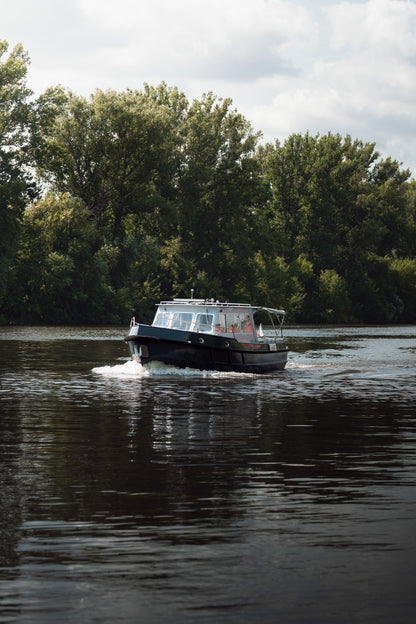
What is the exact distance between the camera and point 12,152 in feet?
306

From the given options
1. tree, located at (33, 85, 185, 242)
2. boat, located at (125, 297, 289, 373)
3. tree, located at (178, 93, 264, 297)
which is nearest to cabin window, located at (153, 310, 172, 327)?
boat, located at (125, 297, 289, 373)

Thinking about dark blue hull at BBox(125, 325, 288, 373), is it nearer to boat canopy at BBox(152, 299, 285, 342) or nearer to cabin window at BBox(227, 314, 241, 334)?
boat canopy at BBox(152, 299, 285, 342)

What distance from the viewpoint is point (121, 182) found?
10462cm

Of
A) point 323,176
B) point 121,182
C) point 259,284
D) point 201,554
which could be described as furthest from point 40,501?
point 323,176

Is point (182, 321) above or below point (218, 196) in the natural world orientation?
below

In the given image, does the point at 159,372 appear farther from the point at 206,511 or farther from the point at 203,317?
the point at 206,511

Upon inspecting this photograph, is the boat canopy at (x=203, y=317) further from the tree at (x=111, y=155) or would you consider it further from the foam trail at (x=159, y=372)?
the tree at (x=111, y=155)

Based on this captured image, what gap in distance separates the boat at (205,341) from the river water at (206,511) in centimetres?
1029

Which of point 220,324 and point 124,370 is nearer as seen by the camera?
point 124,370

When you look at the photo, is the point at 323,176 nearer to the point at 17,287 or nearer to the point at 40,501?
the point at 17,287

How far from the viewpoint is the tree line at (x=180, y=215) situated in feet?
310

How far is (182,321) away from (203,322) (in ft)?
3.06

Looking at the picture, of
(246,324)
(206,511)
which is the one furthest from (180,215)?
(206,511)

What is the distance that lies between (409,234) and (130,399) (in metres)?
120
